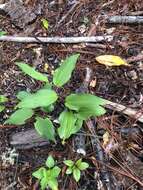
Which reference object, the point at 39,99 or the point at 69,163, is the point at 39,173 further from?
the point at 39,99

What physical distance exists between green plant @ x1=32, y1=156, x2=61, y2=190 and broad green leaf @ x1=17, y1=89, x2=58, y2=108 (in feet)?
1.01

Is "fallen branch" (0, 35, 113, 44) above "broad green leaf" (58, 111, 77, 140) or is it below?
above

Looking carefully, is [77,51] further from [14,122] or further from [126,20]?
[14,122]

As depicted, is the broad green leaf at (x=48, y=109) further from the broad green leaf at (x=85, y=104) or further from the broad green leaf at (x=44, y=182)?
the broad green leaf at (x=44, y=182)

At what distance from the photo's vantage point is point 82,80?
→ 2.60 m

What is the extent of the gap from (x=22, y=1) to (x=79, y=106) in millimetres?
1243

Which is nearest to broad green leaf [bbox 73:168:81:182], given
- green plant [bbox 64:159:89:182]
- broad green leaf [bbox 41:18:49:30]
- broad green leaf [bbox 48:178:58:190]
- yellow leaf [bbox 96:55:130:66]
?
green plant [bbox 64:159:89:182]

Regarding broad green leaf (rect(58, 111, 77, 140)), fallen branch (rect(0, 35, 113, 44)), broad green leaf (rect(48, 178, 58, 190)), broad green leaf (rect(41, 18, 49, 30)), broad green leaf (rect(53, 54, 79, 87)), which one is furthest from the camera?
broad green leaf (rect(41, 18, 49, 30))

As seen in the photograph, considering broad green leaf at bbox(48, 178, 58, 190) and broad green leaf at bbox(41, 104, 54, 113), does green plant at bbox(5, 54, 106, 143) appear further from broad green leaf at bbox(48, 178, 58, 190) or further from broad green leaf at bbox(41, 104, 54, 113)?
broad green leaf at bbox(48, 178, 58, 190)

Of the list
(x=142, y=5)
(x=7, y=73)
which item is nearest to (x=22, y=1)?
(x=7, y=73)

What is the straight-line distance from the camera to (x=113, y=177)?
218cm

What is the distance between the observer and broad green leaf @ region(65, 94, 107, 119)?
88.0 inches

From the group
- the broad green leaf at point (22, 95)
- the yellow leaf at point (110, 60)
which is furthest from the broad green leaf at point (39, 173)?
the yellow leaf at point (110, 60)

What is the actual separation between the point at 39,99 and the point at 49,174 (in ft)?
1.39
